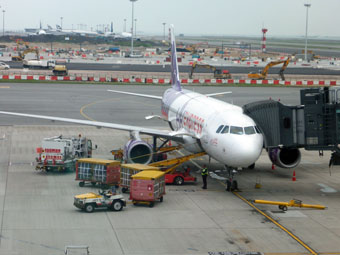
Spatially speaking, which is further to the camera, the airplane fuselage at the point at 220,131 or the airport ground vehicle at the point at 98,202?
the airplane fuselage at the point at 220,131

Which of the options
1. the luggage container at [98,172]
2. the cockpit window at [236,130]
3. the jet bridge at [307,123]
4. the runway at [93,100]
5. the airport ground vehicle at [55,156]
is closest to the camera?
the cockpit window at [236,130]

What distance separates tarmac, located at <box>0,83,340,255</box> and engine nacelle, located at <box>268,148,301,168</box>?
1.38 m

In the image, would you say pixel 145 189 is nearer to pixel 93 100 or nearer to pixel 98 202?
pixel 98 202

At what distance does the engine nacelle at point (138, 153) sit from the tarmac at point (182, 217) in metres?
3.52

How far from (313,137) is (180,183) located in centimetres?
895

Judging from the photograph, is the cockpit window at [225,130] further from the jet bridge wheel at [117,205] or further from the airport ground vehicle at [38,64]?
the airport ground vehicle at [38,64]

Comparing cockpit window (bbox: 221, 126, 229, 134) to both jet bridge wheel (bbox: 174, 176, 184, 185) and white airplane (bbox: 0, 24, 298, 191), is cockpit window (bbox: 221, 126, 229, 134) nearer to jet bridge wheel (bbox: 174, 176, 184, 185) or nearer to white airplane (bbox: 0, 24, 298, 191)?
white airplane (bbox: 0, 24, 298, 191)

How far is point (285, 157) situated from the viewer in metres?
41.7

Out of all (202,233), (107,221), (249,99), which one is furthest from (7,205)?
(249,99)

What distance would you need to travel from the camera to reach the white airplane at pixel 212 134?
118ft

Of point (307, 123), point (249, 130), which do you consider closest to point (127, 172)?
point (249, 130)

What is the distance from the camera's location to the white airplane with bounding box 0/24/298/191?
118 ft

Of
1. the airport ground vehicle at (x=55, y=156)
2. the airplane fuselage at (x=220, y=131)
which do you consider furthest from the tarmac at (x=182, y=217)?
the airplane fuselage at (x=220, y=131)

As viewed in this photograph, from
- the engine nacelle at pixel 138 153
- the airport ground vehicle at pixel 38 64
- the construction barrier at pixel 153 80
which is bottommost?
the engine nacelle at pixel 138 153
